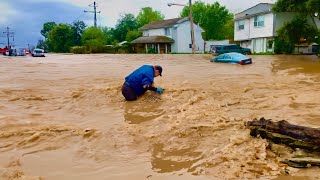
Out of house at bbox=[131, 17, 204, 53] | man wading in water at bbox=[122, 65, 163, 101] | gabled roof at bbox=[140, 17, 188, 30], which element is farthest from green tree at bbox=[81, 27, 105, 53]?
man wading in water at bbox=[122, 65, 163, 101]

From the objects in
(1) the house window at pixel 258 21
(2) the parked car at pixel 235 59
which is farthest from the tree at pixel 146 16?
(2) the parked car at pixel 235 59

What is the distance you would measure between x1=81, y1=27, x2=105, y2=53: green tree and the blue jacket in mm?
54334

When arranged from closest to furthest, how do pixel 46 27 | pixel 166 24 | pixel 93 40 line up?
pixel 166 24, pixel 93 40, pixel 46 27

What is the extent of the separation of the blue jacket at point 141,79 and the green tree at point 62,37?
66649 millimetres

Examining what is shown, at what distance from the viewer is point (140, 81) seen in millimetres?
10219

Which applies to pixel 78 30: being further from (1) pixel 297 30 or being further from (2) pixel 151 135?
(2) pixel 151 135

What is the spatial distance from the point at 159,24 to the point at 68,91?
51.3m

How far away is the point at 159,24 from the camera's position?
208ft

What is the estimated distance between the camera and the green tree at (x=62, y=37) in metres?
74.6

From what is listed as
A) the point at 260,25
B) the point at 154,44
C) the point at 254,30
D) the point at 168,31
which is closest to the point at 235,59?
the point at 260,25

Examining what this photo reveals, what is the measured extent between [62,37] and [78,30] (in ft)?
13.0

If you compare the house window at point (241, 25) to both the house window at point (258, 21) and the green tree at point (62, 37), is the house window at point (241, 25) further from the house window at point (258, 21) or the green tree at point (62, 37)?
the green tree at point (62, 37)

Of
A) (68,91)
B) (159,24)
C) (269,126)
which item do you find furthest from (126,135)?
(159,24)

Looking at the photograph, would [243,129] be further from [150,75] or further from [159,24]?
[159,24]
